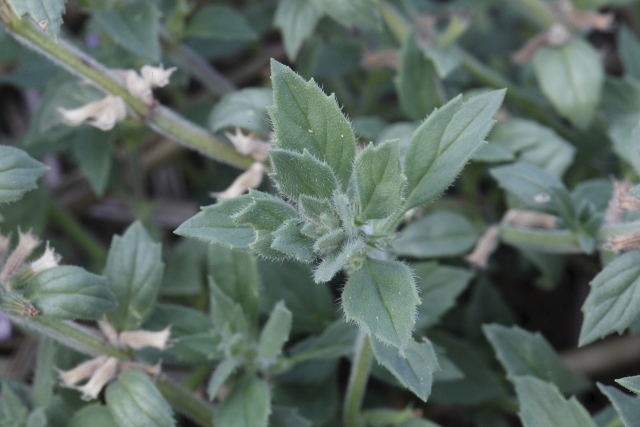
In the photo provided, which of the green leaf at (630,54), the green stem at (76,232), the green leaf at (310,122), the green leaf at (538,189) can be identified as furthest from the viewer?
the green stem at (76,232)

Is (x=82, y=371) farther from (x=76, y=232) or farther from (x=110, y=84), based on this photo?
(x=76, y=232)

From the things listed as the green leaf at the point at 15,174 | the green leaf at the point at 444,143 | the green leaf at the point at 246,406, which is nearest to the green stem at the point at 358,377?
the green leaf at the point at 246,406

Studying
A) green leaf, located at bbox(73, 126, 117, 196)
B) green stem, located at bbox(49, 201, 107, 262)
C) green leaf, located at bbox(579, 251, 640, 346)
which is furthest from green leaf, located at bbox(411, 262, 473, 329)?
green stem, located at bbox(49, 201, 107, 262)

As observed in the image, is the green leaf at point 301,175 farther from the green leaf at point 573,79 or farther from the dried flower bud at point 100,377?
the green leaf at point 573,79

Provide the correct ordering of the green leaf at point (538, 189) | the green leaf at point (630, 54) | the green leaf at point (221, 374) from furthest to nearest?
the green leaf at point (630, 54) < the green leaf at point (538, 189) < the green leaf at point (221, 374)

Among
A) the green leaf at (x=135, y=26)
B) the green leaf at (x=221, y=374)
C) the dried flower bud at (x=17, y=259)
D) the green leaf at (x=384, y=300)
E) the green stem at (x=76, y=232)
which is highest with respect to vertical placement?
the green leaf at (x=135, y=26)

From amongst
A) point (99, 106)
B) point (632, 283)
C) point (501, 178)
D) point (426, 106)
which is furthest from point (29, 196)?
point (632, 283)

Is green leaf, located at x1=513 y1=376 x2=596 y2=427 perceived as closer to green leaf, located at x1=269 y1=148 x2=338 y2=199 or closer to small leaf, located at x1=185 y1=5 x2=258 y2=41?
green leaf, located at x1=269 y1=148 x2=338 y2=199
